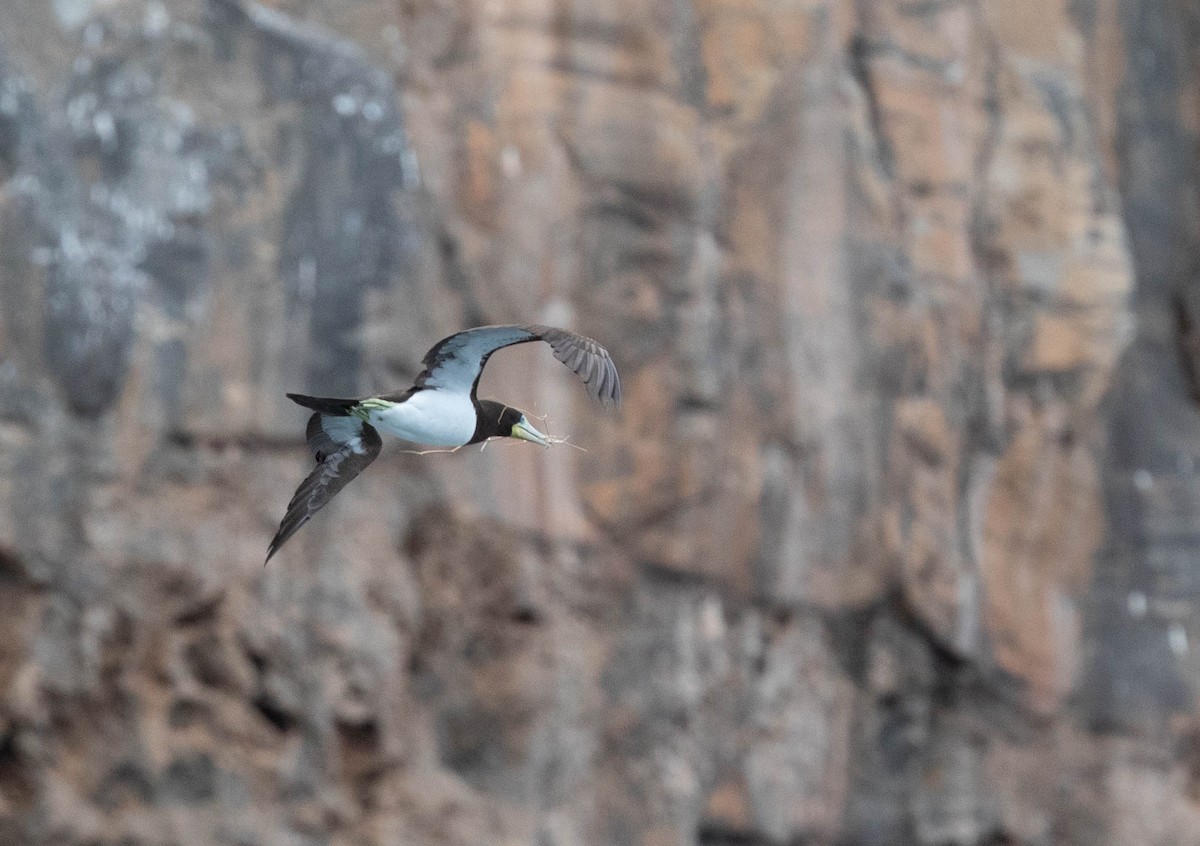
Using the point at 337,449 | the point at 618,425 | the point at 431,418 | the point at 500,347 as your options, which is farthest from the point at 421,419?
the point at 618,425

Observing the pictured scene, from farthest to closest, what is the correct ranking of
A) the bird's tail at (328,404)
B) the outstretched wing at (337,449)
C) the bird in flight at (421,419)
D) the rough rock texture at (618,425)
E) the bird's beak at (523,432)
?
the rough rock texture at (618,425)
the outstretched wing at (337,449)
the bird's beak at (523,432)
the bird in flight at (421,419)
the bird's tail at (328,404)

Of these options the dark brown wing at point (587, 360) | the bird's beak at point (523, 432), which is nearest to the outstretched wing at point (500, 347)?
the dark brown wing at point (587, 360)

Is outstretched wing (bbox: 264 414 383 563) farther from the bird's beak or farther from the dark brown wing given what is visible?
the dark brown wing

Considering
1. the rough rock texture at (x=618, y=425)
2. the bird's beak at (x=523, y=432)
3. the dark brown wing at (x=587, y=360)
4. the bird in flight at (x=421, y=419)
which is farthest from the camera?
the rough rock texture at (x=618, y=425)

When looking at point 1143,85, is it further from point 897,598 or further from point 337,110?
point 337,110

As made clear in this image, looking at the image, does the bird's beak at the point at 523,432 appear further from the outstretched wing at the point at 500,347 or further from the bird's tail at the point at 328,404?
the bird's tail at the point at 328,404

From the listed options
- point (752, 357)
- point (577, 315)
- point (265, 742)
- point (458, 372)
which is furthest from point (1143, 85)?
point (458, 372)

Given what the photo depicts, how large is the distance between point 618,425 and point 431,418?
4.17 m

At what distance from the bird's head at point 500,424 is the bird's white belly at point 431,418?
0.07 metres

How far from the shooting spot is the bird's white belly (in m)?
5.24

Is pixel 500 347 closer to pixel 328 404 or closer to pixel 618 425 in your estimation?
pixel 328 404

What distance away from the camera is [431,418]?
5.25 metres

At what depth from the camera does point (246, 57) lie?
28.7 ft

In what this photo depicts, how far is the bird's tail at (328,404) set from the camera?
4848mm
